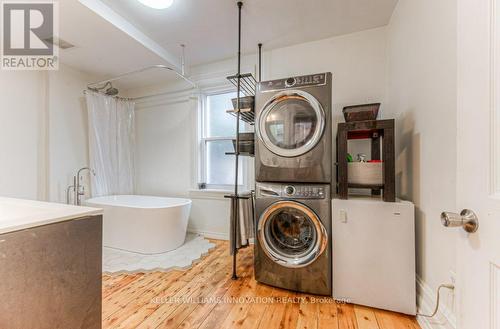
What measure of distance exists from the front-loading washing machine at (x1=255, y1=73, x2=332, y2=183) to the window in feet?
4.05

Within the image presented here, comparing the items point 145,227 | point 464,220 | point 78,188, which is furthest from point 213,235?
point 464,220

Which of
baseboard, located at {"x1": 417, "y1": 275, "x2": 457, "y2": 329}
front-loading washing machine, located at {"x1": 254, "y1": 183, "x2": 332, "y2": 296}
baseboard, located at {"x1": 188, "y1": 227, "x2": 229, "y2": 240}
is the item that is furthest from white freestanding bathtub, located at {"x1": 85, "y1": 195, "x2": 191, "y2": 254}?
baseboard, located at {"x1": 417, "y1": 275, "x2": 457, "y2": 329}

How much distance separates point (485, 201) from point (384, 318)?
1.29 m

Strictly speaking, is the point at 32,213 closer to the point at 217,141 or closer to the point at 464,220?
the point at 464,220

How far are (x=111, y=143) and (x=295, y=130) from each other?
2.90 m

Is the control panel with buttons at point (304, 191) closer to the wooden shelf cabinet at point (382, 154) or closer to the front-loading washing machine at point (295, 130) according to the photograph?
the front-loading washing machine at point (295, 130)

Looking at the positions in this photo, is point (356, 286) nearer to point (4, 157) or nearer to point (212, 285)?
point (212, 285)

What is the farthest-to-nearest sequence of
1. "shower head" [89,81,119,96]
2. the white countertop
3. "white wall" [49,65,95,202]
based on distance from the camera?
"shower head" [89,81,119,96]
"white wall" [49,65,95,202]
the white countertop

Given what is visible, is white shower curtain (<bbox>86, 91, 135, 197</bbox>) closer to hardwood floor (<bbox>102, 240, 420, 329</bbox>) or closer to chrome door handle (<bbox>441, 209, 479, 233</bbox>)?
hardwood floor (<bbox>102, 240, 420, 329</bbox>)

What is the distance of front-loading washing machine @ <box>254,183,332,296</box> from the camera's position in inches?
62.9

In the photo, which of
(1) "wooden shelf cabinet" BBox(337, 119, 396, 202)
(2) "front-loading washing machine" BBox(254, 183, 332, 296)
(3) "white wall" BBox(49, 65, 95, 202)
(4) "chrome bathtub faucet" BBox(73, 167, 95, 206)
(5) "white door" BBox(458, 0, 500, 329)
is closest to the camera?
(5) "white door" BBox(458, 0, 500, 329)

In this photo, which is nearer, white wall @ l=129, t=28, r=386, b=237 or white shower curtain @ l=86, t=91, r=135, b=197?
white wall @ l=129, t=28, r=386, b=237
